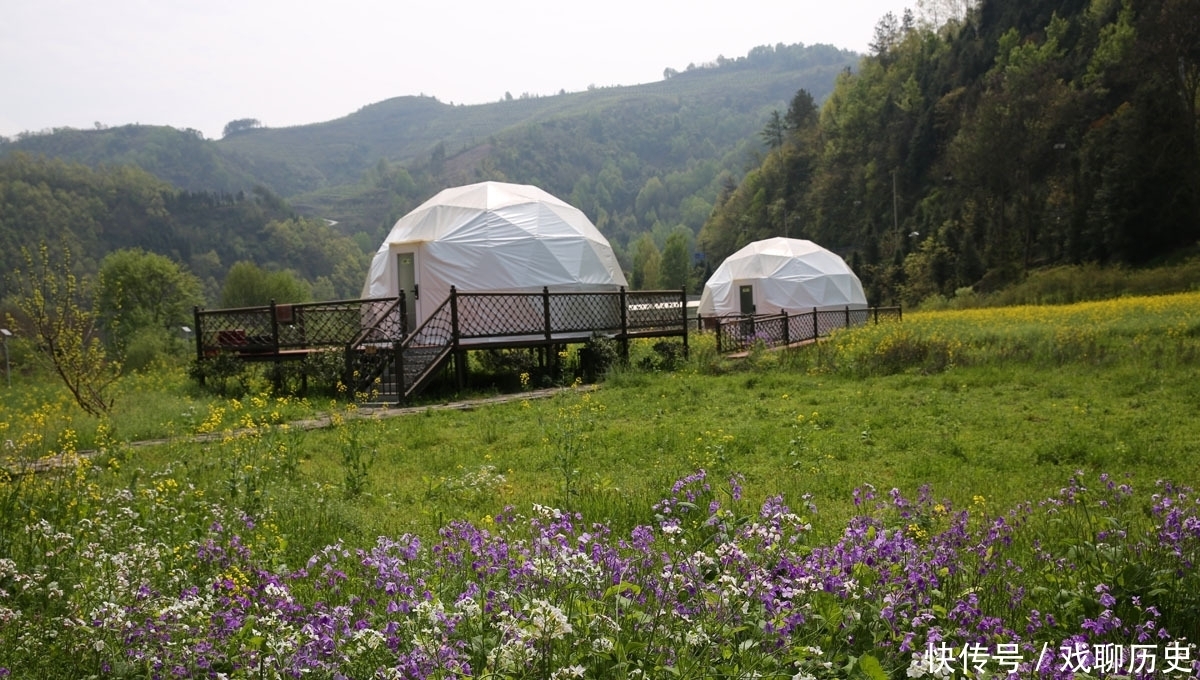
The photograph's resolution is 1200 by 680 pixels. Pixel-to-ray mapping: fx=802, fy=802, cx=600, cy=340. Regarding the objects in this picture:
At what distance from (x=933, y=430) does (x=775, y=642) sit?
7.55 meters

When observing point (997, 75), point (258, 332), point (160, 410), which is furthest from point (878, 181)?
point (160, 410)

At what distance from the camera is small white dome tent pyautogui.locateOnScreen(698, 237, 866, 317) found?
39781 millimetres

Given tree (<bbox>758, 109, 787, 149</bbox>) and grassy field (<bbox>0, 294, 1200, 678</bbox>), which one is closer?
grassy field (<bbox>0, 294, 1200, 678</bbox>)

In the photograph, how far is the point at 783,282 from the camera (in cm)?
4000

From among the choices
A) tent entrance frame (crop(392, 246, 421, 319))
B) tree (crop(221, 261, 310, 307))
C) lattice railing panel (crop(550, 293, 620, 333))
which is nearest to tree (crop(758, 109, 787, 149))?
tree (crop(221, 261, 310, 307))

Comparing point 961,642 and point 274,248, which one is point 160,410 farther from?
point 274,248

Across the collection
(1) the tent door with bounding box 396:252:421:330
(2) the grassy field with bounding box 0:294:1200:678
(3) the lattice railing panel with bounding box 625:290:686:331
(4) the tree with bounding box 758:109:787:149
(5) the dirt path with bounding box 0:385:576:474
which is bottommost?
(5) the dirt path with bounding box 0:385:576:474

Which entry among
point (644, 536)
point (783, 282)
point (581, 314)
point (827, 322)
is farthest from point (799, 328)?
point (644, 536)

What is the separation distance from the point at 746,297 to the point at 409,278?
76.1 ft

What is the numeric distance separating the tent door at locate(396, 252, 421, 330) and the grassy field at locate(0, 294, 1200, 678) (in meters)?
8.62

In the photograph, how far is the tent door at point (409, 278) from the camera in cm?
2152

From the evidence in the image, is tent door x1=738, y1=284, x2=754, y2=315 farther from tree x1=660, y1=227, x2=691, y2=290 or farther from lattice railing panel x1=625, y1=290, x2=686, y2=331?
tree x1=660, y1=227, x2=691, y2=290

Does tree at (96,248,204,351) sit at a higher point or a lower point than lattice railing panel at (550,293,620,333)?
higher

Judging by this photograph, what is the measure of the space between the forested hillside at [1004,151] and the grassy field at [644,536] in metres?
34.2
